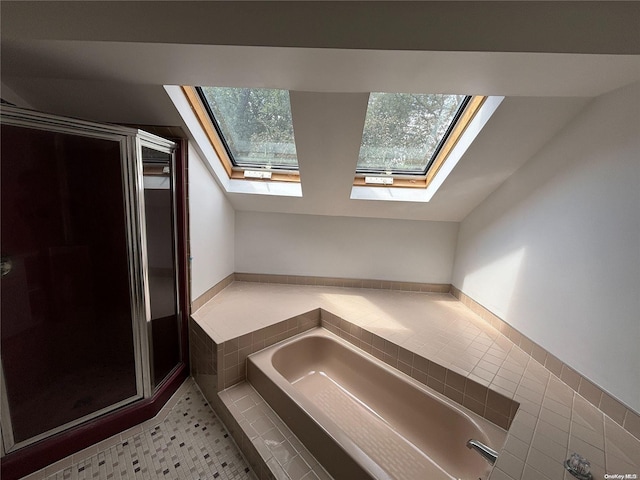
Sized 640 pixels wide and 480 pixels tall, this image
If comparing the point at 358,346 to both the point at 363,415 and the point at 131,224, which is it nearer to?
the point at 363,415

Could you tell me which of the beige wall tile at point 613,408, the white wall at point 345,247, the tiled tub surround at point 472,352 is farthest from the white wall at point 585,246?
the white wall at point 345,247

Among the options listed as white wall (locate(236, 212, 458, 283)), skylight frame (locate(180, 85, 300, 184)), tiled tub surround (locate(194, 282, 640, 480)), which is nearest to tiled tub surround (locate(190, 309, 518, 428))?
tiled tub surround (locate(194, 282, 640, 480))

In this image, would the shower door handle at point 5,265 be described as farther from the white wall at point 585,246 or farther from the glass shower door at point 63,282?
the white wall at point 585,246

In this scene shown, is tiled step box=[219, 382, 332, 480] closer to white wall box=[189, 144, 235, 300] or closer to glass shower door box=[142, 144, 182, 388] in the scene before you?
glass shower door box=[142, 144, 182, 388]

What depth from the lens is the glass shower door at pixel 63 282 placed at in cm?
107

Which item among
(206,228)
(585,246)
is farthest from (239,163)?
(585,246)

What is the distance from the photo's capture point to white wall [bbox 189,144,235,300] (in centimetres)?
176

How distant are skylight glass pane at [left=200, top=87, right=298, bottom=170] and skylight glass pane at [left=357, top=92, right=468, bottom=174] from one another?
1.87 feet

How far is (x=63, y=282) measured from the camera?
1.24 m

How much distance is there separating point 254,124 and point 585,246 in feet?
6.68

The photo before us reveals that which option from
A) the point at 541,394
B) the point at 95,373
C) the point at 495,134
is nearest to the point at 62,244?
the point at 95,373

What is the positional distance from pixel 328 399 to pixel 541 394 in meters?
1.22

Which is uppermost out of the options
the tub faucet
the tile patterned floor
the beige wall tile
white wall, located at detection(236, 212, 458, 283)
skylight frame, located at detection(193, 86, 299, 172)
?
skylight frame, located at detection(193, 86, 299, 172)

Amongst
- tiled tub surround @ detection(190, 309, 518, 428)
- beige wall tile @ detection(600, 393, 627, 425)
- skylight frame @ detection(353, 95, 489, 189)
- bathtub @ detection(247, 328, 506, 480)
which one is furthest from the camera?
skylight frame @ detection(353, 95, 489, 189)
